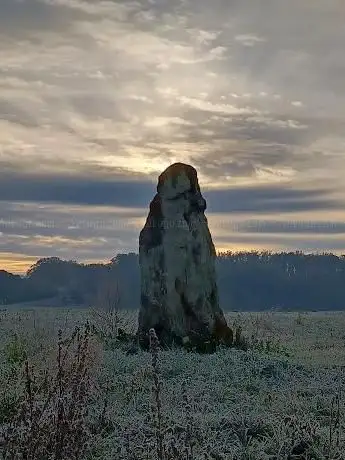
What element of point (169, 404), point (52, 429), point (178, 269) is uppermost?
point (178, 269)

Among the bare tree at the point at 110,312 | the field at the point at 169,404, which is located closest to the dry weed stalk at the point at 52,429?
the field at the point at 169,404

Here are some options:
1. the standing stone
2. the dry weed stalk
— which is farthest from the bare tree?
the dry weed stalk

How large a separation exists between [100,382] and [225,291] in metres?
71.3

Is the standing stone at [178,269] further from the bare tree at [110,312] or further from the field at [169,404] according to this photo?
the bare tree at [110,312]

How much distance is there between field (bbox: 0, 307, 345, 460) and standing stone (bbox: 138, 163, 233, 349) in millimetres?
971

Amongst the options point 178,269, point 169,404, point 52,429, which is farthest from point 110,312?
point 52,429

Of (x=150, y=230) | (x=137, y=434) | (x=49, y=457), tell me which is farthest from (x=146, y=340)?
(x=49, y=457)

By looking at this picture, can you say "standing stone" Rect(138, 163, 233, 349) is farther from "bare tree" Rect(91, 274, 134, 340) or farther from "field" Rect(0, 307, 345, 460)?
"bare tree" Rect(91, 274, 134, 340)

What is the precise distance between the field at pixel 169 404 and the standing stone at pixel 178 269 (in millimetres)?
971

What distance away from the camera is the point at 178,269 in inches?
569

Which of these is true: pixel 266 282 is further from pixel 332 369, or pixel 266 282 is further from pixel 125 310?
pixel 332 369

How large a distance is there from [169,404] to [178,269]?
6.24 m

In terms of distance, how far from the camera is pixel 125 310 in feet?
68.4

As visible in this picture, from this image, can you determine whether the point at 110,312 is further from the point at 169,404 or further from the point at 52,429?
the point at 52,429
